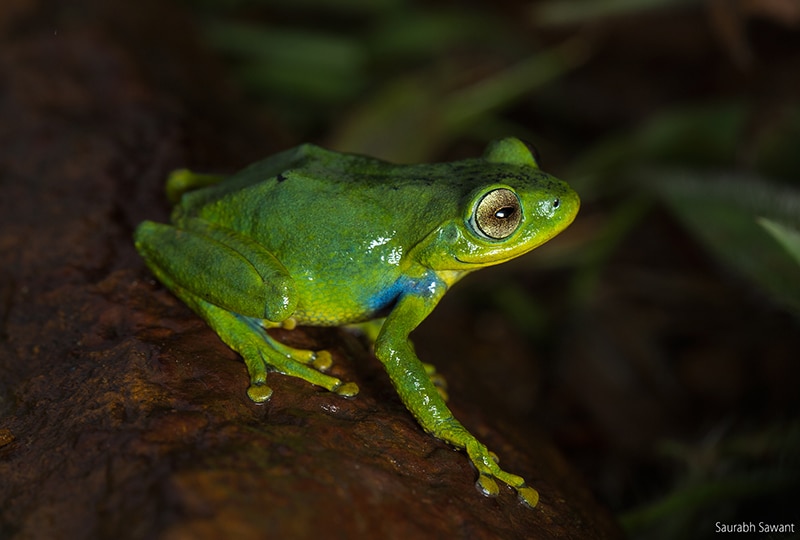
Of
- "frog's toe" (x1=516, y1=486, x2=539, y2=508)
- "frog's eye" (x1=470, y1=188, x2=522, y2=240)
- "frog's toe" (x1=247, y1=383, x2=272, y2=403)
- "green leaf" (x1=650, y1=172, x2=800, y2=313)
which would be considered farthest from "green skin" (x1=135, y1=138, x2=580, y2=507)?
"green leaf" (x1=650, y1=172, x2=800, y2=313)

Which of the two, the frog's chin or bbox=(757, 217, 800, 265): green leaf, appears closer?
bbox=(757, 217, 800, 265): green leaf

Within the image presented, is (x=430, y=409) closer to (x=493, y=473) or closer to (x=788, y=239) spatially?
(x=493, y=473)

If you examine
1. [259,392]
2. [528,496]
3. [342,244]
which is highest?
[342,244]

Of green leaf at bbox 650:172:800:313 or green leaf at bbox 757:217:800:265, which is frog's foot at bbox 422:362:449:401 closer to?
green leaf at bbox 757:217:800:265

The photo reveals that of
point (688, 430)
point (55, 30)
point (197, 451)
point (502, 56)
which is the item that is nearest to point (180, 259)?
point (197, 451)

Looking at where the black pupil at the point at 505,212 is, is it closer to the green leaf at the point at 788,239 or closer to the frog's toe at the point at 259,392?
the green leaf at the point at 788,239

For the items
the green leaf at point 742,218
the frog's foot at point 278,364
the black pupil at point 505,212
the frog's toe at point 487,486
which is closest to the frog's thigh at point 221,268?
the frog's foot at point 278,364

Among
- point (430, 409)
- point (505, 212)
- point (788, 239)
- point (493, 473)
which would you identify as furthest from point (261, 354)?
point (788, 239)
